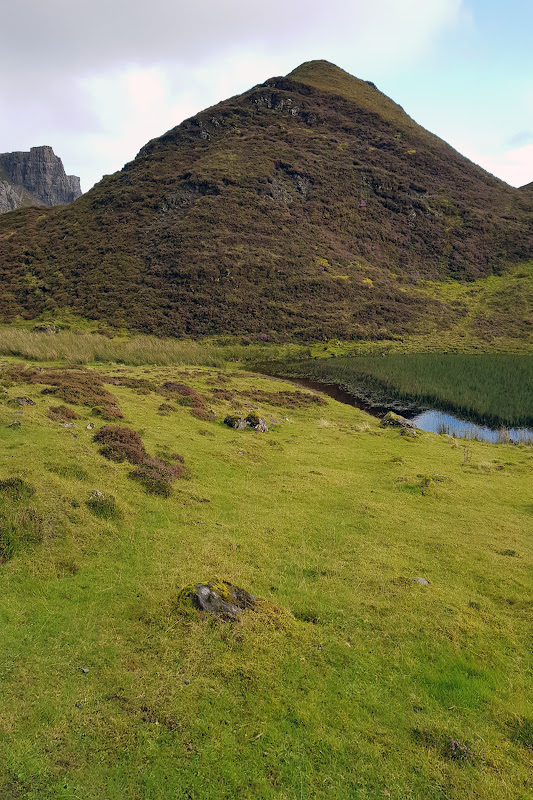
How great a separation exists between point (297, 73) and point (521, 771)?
645 ft

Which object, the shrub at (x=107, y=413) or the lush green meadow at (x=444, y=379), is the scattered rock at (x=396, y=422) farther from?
the shrub at (x=107, y=413)

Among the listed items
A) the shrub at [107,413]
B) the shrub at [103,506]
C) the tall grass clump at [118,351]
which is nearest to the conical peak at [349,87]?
the tall grass clump at [118,351]

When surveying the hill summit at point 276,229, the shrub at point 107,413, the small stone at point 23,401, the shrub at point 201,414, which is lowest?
the shrub at point 201,414

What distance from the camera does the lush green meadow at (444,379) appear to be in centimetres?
3828

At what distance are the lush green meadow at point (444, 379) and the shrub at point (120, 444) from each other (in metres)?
30.0

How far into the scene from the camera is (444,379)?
1940 inches

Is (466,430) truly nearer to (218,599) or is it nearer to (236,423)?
(236,423)

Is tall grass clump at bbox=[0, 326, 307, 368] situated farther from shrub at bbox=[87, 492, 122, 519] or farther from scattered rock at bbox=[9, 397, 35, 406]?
shrub at bbox=[87, 492, 122, 519]

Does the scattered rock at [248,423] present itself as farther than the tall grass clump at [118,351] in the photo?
No

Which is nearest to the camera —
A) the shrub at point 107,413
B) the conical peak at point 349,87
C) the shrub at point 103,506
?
the shrub at point 103,506

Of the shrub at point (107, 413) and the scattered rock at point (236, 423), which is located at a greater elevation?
the shrub at point (107, 413)

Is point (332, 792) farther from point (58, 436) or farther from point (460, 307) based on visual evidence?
point (460, 307)

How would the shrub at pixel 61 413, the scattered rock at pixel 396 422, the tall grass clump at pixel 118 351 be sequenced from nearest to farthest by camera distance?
the shrub at pixel 61 413
the scattered rock at pixel 396 422
the tall grass clump at pixel 118 351

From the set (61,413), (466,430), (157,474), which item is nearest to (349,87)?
(466,430)
